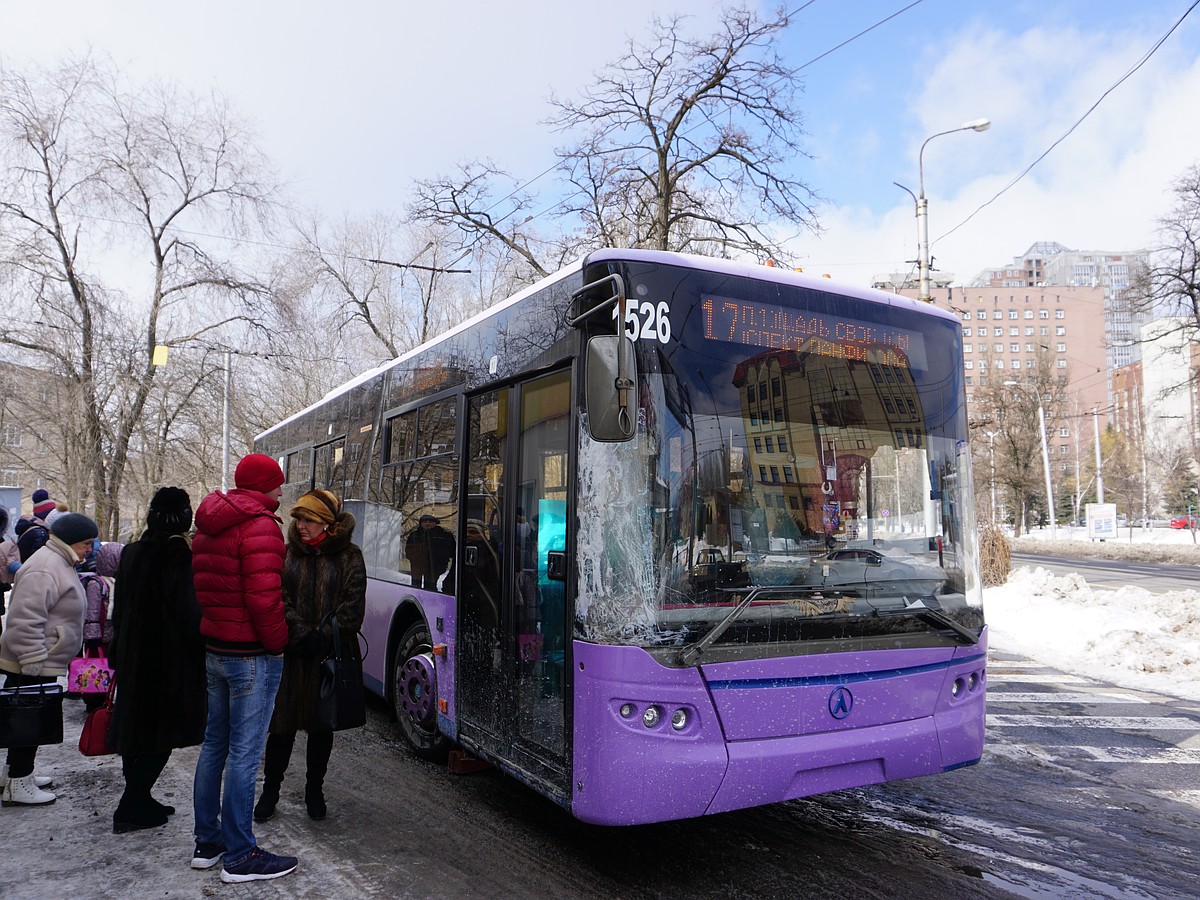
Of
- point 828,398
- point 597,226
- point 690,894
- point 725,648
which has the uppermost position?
point 597,226

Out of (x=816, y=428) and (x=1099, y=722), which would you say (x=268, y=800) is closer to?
(x=816, y=428)

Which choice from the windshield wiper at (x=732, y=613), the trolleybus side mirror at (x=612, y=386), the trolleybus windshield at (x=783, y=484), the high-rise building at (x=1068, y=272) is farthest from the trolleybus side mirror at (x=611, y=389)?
the high-rise building at (x=1068, y=272)

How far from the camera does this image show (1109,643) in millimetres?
11516

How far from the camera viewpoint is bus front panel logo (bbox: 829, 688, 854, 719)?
4.14 metres

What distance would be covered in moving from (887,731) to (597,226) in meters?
17.8

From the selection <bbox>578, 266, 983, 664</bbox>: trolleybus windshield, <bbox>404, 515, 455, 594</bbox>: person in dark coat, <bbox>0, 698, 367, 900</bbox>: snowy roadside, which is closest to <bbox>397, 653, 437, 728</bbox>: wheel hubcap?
<bbox>404, 515, 455, 594</bbox>: person in dark coat

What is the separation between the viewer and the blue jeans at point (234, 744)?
4.14m

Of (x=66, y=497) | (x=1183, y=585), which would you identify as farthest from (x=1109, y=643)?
(x=66, y=497)

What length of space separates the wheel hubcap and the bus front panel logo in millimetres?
2766

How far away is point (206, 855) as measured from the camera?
14.0 feet

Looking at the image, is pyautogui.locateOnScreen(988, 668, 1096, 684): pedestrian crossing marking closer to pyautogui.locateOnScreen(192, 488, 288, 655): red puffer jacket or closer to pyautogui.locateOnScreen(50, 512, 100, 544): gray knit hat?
pyautogui.locateOnScreen(192, 488, 288, 655): red puffer jacket

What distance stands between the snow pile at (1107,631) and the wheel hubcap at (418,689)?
8.23 metres

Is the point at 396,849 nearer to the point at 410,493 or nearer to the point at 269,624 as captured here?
the point at 269,624

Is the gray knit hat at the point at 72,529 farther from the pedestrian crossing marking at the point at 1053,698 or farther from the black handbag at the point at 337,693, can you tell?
the pedestrian crossing marking at the point at 1053,698
